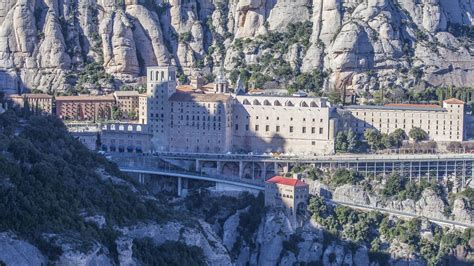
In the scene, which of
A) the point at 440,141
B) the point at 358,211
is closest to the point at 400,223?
the point at 358,211

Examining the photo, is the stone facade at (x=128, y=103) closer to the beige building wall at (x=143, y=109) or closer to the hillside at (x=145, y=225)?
the beige building wall at (x=143, y=109)

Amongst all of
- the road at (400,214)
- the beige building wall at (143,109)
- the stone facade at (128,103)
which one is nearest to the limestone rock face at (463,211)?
the road at (400,214)

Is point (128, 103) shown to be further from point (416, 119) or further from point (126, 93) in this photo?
point (416, 119)

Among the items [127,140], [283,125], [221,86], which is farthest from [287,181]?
[127,140]

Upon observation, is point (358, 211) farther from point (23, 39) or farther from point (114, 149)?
point (23, 39)

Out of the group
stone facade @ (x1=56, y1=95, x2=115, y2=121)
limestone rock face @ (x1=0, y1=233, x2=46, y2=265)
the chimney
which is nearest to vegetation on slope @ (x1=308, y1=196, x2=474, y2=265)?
the chimney

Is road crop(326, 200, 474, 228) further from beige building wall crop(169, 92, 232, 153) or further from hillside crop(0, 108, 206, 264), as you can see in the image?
hillside crop(0, 108, 206, 264)

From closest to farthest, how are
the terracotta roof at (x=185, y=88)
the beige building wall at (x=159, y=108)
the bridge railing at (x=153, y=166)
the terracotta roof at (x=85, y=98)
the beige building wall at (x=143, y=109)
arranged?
the bridge railing at (x=153, y=166)
the beige building wall at (x=159, y=108)
the beige building wall at (x=143, y=109)
the terracotta roof at (x=185, y=88)
the terracotta roof at (x=85, y=98)

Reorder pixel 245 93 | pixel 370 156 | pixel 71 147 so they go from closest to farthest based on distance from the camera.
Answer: pixel 71 147 < pixel 370 156 < pixel 245 93
